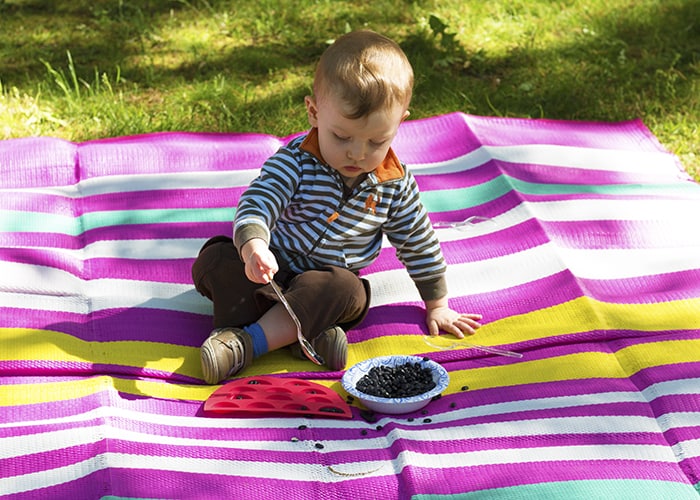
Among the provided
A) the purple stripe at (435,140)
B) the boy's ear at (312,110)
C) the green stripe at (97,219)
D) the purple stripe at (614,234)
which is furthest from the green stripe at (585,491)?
the purple stripe at (435,140)

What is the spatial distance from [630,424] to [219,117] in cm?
282

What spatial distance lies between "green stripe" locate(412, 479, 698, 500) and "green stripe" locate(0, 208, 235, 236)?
1708 millimetres

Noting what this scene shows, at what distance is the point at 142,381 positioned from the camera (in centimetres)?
279

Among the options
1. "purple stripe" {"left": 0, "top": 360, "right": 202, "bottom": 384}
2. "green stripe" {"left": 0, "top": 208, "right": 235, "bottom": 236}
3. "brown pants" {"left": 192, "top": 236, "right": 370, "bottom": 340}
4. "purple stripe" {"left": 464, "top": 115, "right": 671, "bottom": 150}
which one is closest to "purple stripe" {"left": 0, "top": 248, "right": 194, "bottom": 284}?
"green stripe" {"left": 0, "top": 208, "right": 235, "bottom": 236}

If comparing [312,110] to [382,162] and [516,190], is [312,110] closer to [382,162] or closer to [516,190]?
[382,162]

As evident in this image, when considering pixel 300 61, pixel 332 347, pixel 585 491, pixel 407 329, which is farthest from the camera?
pixel 300 61

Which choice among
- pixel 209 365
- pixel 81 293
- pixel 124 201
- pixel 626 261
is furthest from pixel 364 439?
pixel 124 201

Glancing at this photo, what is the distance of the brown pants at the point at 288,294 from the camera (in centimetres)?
294

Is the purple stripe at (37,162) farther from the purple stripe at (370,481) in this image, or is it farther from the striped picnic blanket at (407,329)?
the purple stripe at (370,481)

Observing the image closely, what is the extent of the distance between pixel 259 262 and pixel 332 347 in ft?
1.34

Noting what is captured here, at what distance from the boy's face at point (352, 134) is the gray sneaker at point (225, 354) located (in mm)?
580

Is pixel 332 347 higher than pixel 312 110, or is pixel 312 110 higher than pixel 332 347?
A: pixel 312 110

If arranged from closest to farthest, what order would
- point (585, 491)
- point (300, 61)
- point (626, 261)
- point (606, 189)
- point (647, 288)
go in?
point (585, 491) < point (647, 288) < point (626, 261) < point (606, 189) < point (300, 61)

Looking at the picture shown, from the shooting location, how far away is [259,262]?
8.66 ft
